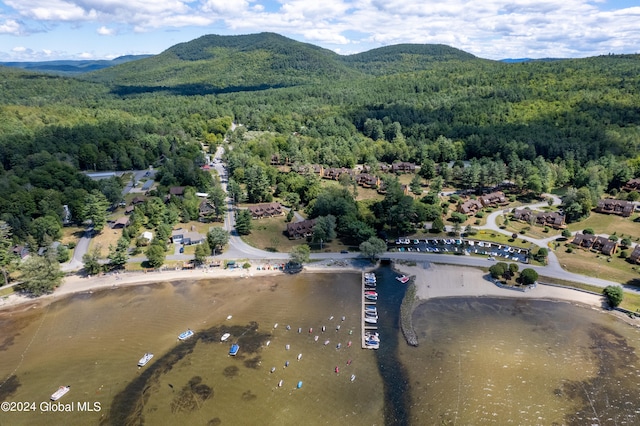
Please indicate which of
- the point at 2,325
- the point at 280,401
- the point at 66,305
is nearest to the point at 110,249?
the point at 66,305

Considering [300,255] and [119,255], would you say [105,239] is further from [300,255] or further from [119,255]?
[300,255]

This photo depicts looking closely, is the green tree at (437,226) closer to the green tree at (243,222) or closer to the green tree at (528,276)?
the green tree at (528,276)

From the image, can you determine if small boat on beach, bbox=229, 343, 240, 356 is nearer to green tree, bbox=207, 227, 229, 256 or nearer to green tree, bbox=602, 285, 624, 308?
green tree, bbox=207, 227, 229, 256

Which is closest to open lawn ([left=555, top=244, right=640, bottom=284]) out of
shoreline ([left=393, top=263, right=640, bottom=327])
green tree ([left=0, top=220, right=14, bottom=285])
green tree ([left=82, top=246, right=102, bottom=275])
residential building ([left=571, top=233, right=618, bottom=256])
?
residential building ([left=571, top=233, right=618, bottom=256])

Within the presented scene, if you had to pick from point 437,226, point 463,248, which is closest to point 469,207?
point 437,226

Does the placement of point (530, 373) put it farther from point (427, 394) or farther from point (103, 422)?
point (103, 422)
